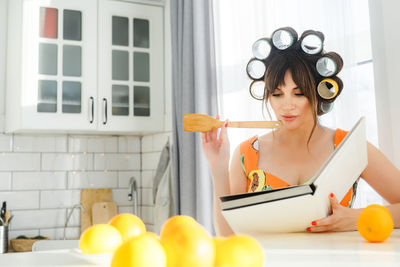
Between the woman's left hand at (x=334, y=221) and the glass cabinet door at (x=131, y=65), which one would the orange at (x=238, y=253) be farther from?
the glass cabinet door at (x=131, y=65)

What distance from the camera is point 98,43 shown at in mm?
3061

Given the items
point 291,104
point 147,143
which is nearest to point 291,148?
point 291,104

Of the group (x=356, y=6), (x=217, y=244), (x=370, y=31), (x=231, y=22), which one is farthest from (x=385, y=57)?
(x=217, y=244)

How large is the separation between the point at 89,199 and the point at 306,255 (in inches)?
109

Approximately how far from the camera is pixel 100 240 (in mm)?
667

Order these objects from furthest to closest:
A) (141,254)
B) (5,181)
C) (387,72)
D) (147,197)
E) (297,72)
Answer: (147,197)
(5,181)
(387,72)
(297,72)
(141,254)

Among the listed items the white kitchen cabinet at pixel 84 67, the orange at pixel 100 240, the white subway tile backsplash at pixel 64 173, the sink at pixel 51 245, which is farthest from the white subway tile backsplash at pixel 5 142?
the orange at pixel 100 240

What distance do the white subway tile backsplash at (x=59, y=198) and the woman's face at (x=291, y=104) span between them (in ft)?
6.59

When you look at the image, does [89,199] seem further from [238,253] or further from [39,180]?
[238,253]

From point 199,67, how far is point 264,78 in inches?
38.1

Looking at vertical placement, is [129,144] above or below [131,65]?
below

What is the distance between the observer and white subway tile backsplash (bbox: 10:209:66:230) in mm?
3053

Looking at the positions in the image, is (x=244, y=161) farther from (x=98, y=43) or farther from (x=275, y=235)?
(x=98, y=43)

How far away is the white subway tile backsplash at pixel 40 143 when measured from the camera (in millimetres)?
3137
